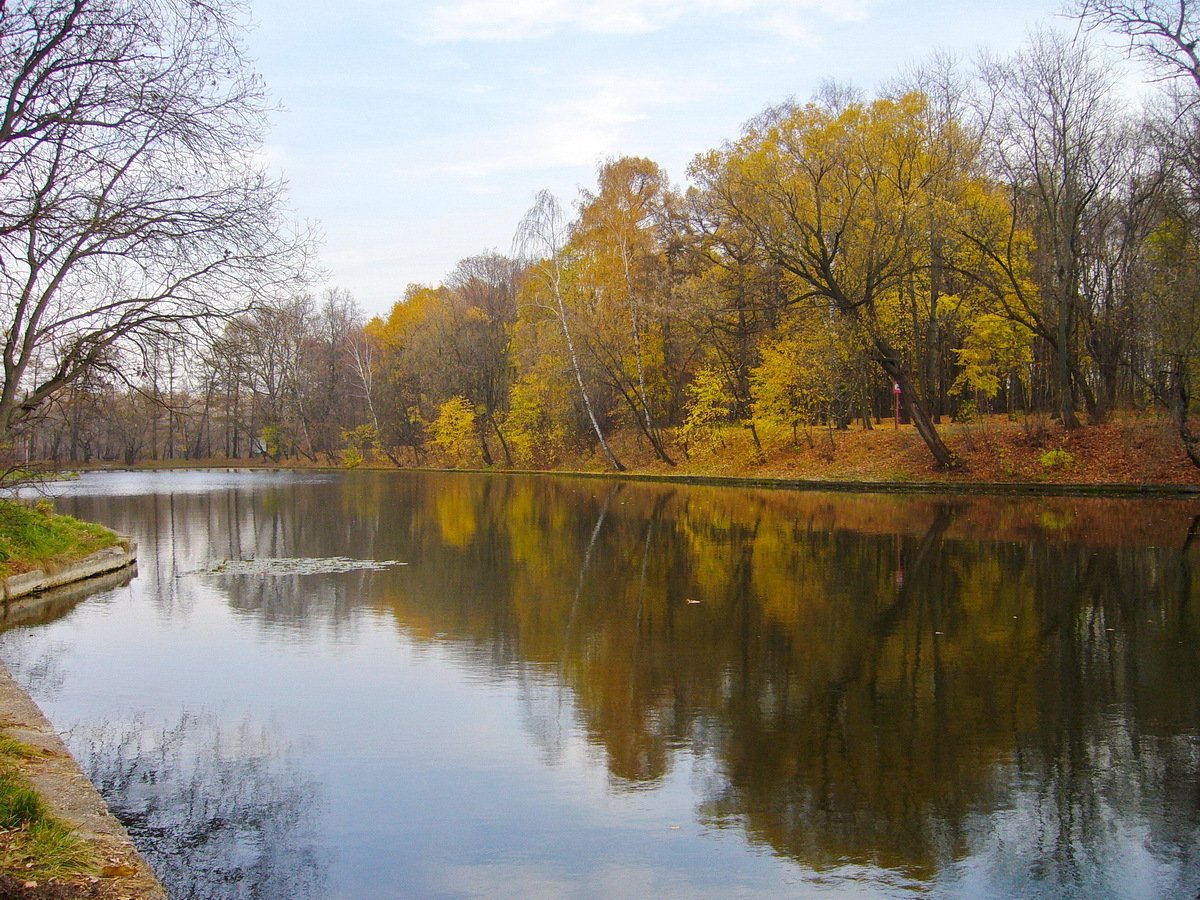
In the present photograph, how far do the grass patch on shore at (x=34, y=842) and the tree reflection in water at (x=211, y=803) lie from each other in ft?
1.82

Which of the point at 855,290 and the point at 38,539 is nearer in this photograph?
the point at 38,539

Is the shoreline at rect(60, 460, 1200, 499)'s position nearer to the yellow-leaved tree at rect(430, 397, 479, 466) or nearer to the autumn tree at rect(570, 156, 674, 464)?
the autumn tree at rect(570, 156, 674, 464)

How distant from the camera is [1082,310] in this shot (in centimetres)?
3139

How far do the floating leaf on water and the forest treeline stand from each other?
3.23 meters

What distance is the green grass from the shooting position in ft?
46.0

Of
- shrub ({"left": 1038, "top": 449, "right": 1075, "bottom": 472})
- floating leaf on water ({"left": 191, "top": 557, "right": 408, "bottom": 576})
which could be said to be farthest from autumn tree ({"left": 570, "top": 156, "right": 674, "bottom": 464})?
floating leaf on water ({"left": 191, "top": 557, "right": 408, "bottom": 576})

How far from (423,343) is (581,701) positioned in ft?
188

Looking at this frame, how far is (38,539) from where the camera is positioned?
15.8 meters

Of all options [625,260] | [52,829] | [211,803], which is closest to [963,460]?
[625,260]

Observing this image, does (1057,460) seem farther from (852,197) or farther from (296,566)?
(296,566)

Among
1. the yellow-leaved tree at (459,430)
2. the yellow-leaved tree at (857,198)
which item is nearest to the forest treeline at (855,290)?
the yellow-leaved tree at (857,198)

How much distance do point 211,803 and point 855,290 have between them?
2878 cm

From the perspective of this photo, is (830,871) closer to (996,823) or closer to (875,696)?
(996,823)

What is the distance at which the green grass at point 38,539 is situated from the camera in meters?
14.0
